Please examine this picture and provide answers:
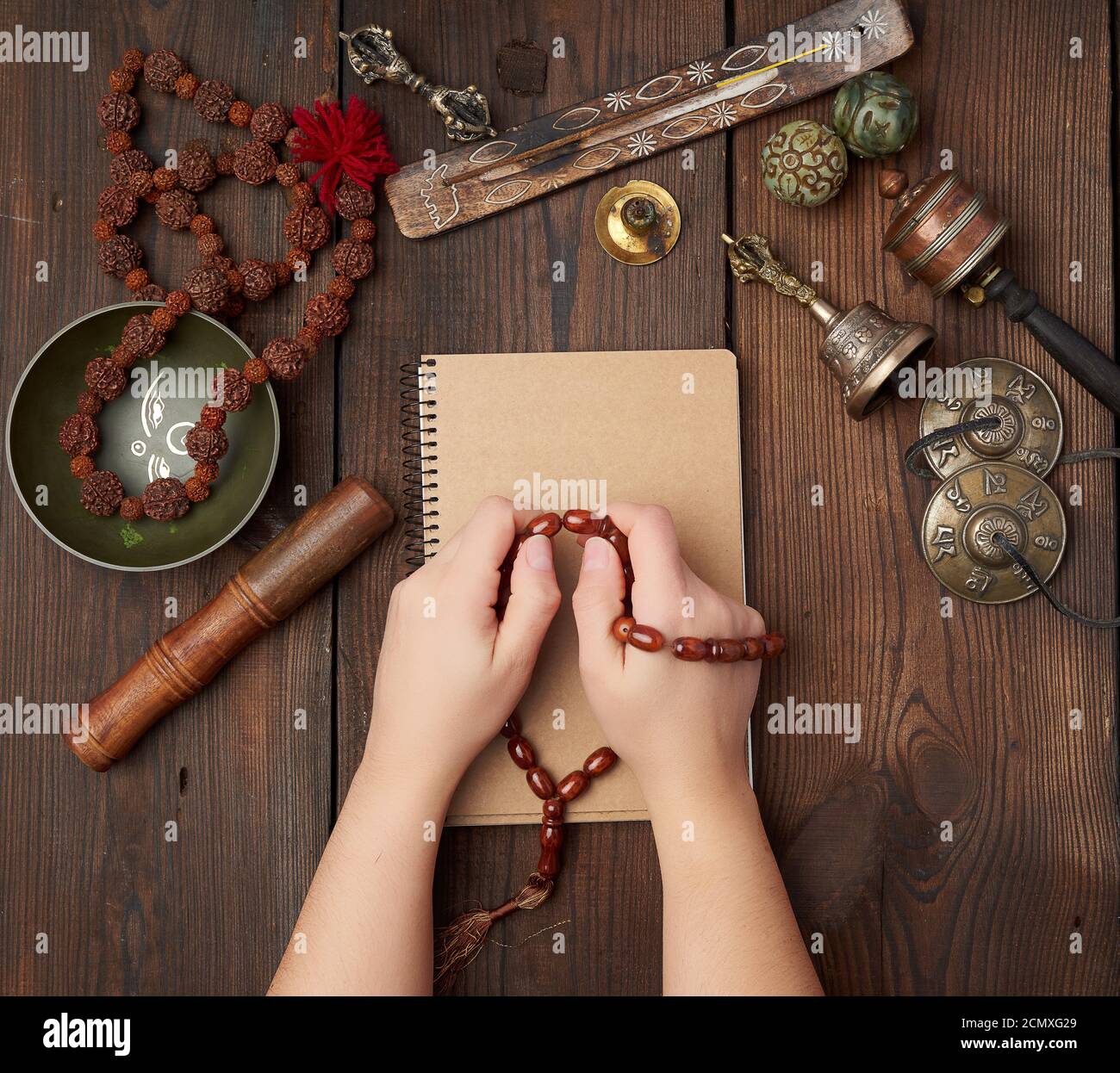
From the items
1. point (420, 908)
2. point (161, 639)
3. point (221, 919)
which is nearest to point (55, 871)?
point (221, 919)

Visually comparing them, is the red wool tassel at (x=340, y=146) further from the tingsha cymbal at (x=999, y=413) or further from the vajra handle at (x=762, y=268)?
the tingsha cymbal at (x=999, y=413)

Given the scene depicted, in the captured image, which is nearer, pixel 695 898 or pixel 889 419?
pixel 695 898

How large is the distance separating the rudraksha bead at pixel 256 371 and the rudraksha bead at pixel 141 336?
0.33 feet

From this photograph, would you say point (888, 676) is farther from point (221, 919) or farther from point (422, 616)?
point (221, 919)

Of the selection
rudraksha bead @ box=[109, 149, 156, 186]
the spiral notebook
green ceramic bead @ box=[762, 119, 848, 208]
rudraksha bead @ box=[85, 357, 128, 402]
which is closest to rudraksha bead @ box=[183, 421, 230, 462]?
rudraksha bead @ box=[85, 357, 128, 402]

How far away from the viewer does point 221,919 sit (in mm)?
1025

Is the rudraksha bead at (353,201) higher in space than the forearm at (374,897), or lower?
higher

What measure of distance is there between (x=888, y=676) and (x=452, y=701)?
505mm

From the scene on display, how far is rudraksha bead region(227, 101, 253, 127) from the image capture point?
1033mm

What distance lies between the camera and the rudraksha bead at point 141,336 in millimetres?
974

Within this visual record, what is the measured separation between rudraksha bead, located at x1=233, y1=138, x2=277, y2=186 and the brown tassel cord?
856 mm

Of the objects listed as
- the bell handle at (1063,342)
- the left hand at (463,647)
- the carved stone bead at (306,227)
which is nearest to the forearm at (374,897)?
the left hand at (463,647)

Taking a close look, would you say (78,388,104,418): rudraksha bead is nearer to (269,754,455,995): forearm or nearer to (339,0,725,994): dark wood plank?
(339,0,725,994): dark wood plank

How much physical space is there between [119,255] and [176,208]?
3.3 inches
